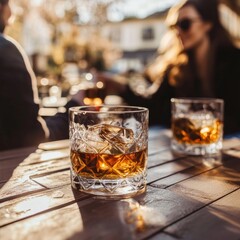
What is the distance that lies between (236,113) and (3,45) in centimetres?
160

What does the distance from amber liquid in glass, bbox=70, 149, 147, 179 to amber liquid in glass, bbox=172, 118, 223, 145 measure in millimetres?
447

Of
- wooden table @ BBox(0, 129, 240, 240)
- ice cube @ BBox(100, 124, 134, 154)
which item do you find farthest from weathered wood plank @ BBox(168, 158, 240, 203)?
ice cube @ BBox(100, 124, 134, 154)

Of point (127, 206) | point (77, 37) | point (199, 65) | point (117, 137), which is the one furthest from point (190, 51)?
point (77, 37)

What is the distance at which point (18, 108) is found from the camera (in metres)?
1.47

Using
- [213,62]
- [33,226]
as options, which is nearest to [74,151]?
[33,226]

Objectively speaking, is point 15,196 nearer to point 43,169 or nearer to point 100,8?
point 43,169

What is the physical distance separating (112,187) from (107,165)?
0.05 m

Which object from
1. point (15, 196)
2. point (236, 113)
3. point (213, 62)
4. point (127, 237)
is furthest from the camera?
point (213, 62)

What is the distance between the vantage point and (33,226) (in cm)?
57

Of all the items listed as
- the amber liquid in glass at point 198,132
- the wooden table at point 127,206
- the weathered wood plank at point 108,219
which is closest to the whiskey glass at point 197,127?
the amber liquid in glass at point 198,132

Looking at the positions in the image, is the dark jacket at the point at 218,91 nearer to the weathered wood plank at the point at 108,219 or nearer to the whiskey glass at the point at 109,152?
the whiskey glass at the point at 109,152

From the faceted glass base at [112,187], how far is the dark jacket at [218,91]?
1523 mm

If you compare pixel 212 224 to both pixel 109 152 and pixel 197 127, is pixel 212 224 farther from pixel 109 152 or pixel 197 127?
pixel 197 127

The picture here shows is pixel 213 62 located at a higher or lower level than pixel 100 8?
lower
